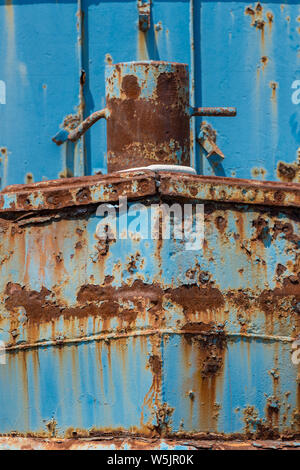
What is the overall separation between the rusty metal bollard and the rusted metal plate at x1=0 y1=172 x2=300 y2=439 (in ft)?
1.29

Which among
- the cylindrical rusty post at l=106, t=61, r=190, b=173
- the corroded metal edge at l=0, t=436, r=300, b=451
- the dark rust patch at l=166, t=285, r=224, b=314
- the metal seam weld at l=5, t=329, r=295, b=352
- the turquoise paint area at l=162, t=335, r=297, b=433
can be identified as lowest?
the corroded metal edge at l=0, t=436, r=300, b=451

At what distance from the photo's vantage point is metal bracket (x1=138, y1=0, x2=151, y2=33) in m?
4.91

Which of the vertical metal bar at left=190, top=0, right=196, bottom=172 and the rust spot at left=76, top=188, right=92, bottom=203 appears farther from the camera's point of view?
the vertical metal bar at left=190, top=0, right=196, bottom=172

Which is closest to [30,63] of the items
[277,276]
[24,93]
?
[24,93]

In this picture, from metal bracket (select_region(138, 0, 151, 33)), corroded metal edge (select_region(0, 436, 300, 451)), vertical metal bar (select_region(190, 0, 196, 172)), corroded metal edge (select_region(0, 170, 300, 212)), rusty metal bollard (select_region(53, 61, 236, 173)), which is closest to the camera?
corroded metal edge (select_region(0, 436, 300, 451))

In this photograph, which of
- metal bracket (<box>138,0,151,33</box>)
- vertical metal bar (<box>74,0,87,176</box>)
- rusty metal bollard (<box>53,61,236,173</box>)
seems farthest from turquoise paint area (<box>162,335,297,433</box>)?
metal bracket (<box>138,0,151,33</box>)

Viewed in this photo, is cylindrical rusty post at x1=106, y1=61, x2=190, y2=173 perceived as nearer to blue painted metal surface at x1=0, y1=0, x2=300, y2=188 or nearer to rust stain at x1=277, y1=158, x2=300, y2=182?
blue painted metal surface at x1=0, y1=0, x2=300, y2=188

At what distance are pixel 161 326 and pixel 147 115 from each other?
93 cm

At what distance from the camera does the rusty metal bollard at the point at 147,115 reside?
348cm

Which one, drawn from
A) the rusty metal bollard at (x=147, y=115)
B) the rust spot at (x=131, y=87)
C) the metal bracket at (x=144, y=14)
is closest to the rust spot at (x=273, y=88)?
the metal bracket at (x=144, y=14)

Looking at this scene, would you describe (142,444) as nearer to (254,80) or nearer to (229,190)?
(229,190)

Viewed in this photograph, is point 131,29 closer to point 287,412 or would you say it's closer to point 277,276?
point 277,276

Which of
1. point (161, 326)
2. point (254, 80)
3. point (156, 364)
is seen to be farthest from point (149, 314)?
point (254, 80)

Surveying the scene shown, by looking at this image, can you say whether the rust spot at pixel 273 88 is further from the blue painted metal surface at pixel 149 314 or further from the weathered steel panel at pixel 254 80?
the blue painted metal surface at pixel 149 314
